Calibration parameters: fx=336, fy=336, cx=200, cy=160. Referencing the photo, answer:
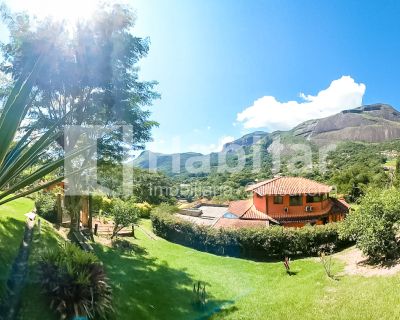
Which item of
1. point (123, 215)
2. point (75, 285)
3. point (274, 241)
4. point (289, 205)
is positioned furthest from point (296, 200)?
point (75, 285)

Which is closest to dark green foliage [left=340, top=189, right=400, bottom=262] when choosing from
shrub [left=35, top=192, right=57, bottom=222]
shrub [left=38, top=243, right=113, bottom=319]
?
shrub [left=38, top=243, right=113, bottom=319]

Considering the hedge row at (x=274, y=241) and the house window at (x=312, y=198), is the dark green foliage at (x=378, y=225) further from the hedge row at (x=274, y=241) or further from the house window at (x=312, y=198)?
the house window at (x=312, y=198)

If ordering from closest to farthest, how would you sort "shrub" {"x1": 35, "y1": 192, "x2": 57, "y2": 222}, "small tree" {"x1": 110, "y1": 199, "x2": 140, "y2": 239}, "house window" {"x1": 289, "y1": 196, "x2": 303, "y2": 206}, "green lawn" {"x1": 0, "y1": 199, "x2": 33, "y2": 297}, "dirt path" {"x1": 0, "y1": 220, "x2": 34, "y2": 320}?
"dirt path" {"x1": 0, "y1": 220, "x2": 34, "y2": 320} → "green lawn" {"x1": 0, "y1": 199, "x2": 33, "y2": 297} → "shrub" {"x1": 35, "y1": 192, "x2": 57, "y2": 222} → "small tree" {"x1": 110, "y1": 199, "x2": 140, "y2": 239} → "house window" {"x1": 289, "y1": 196, "x2": 303, "y2": 206}

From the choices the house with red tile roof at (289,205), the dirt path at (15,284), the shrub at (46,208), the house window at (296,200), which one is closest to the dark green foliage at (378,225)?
the dirt path at (15,284)

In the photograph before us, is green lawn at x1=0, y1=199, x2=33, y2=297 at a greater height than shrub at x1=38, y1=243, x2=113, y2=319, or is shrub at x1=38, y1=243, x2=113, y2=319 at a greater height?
green lawn at x1=0, y1=199, x2=33, y2=297

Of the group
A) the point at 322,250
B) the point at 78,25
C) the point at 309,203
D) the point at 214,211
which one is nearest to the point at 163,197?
the point at 214,211

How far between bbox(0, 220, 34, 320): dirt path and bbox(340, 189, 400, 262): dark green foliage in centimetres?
1407

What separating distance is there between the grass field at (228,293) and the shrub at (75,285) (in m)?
0.36

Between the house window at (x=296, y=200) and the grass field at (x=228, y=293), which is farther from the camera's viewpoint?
the house window at (x=296, y=200)

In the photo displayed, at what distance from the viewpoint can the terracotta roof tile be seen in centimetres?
3338

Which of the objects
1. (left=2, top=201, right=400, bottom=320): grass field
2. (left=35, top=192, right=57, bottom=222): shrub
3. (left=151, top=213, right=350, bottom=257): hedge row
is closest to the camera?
(left=2, top=201, right=400, bottom=320): grass field

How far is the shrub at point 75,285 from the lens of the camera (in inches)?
304

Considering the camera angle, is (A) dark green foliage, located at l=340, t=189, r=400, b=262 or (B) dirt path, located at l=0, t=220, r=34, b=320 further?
(A) dark green foliage, located at l=340, t=189, r=400, b=262

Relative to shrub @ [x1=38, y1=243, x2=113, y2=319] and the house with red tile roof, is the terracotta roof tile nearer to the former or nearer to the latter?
the house with red tile roof
